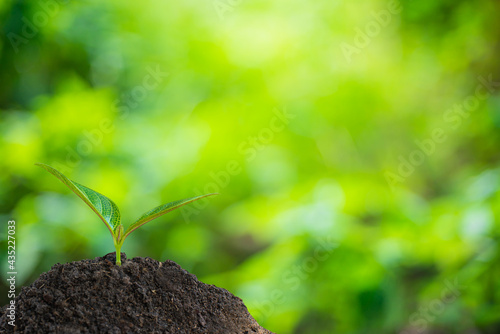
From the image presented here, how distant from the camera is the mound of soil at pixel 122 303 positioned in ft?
2.13

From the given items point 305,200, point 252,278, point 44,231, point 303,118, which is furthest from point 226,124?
point 44,231

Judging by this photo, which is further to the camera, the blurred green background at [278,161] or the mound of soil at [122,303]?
the blurred green background at [278,161]

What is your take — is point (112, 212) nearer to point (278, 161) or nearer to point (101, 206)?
point (101, 206)

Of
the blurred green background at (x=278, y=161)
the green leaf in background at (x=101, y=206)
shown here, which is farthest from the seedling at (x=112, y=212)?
the blurred green background at (x=278, y=161)

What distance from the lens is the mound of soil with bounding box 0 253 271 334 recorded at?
0.65 m

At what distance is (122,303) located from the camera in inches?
26.5

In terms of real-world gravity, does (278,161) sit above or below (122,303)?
above

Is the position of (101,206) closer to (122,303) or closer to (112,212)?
(112,212)

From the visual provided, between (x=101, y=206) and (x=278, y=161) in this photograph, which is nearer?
(x=101, y=206)

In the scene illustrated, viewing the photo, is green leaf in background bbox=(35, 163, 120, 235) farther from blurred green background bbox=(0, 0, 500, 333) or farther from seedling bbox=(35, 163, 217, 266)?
blurred green background bbox=(0, 0, 500, 333)

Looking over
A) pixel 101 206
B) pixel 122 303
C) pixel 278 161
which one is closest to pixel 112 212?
pixel 101 206

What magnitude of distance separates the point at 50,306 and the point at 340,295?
729mm

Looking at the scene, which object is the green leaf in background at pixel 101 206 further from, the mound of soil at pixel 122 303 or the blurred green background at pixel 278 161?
the blurred green background at pixel 278 161

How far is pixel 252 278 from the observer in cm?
129
